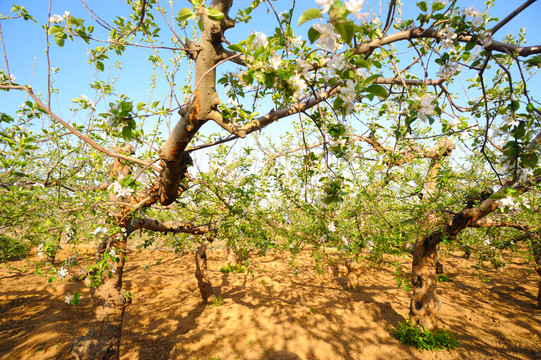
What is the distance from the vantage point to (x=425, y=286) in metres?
5.48

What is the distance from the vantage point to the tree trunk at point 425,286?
538 cm

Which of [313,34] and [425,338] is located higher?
[313,34]

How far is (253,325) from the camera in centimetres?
564

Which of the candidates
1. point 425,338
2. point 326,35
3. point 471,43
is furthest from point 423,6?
point 425,338

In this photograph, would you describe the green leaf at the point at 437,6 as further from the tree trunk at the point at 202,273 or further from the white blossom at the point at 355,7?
the tree trunk at the point at 202,273

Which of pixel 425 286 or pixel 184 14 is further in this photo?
pixel 425 286

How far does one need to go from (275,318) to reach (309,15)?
658cm

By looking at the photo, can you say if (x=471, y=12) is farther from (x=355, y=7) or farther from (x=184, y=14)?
(x=184, y=14)

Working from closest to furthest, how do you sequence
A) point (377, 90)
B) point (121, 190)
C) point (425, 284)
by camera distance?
1. point (377, 90)
2. point (121, 190)
3. point (425, 284)

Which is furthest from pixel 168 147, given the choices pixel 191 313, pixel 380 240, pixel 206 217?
pixel 191 313

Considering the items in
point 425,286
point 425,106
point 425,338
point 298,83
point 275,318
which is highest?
point 298,83

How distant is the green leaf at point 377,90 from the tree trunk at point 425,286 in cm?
550

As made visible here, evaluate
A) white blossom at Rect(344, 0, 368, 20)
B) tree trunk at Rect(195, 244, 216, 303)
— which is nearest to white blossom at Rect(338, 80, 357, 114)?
white blossom at Rect(344, 0, 368, 20)

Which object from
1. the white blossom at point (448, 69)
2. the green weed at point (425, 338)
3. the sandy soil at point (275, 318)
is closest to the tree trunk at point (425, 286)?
the green weed at point (425, 338)
